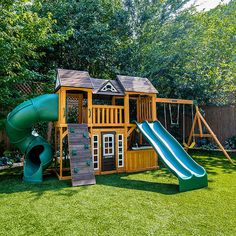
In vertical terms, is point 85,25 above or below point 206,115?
above

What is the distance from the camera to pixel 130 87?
23.4 feet

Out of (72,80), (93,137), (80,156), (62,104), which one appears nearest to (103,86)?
(72,80)

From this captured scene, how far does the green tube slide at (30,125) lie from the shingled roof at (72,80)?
19.4 inches

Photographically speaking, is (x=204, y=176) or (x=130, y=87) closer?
(x=204, y=176)

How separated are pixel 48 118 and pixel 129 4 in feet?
23.4

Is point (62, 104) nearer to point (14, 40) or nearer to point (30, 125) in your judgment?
point (30, 125)

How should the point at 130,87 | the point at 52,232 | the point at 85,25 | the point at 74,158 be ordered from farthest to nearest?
1. the point at 85,25
2. the point at 130,87
3. the point at 74,158
4. the point at 52,232

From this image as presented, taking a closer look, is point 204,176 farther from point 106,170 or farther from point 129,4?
point 129,4

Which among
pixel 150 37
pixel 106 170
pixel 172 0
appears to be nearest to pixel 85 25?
pixel 150 37

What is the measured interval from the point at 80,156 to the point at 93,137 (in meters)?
0.91

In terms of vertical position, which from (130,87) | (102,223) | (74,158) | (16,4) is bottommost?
(102,223)

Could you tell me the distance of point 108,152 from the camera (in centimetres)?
671

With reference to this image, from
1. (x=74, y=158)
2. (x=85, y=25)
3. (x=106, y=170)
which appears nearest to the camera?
(x=74, y=158)

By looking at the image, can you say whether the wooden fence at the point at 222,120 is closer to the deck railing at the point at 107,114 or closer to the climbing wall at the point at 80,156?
the deck railing at the point at 107,114
